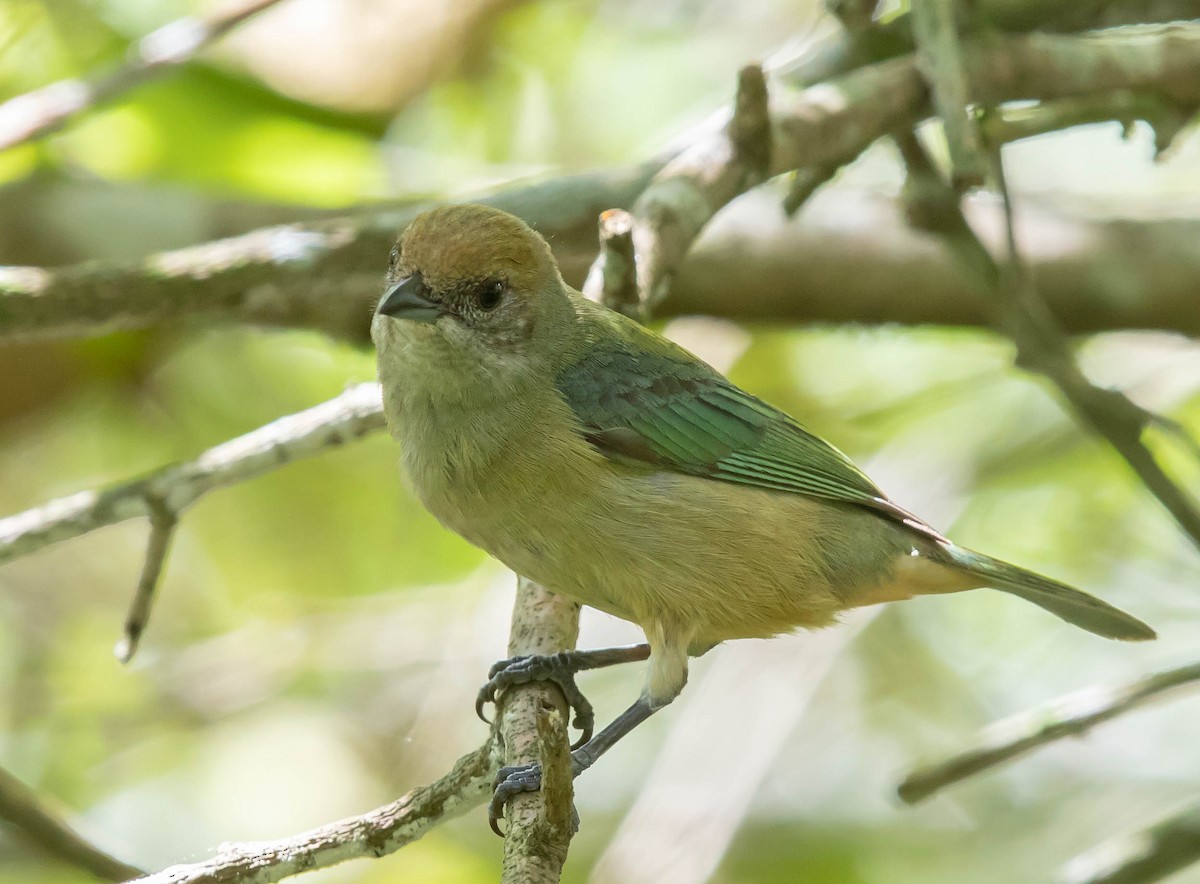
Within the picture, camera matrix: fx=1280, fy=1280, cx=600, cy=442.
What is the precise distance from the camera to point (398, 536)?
269 inches

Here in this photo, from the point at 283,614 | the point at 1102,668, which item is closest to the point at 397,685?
the point at 283,614

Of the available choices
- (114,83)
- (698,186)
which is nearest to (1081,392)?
(698,186)

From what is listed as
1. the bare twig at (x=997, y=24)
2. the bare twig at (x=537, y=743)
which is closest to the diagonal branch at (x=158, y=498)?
the bare twig at (x=537, y=743)

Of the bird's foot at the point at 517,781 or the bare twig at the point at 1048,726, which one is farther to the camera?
the bare twig at the point at 1048,726

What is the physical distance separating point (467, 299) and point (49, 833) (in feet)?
5.91

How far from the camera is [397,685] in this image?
664 centimetres

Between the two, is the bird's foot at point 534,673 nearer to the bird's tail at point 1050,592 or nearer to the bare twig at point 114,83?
the bird's tail at point 1050,592

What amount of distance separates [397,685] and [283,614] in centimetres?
70

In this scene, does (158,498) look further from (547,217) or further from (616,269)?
(547,217)

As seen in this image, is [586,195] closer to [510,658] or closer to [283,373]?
[510,658]

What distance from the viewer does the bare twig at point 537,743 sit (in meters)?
2.34

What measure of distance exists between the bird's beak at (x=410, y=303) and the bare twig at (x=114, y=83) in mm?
1653

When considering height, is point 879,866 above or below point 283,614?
below

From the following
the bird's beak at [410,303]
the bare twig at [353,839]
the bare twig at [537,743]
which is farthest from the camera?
the bird's beak at [410,303]
